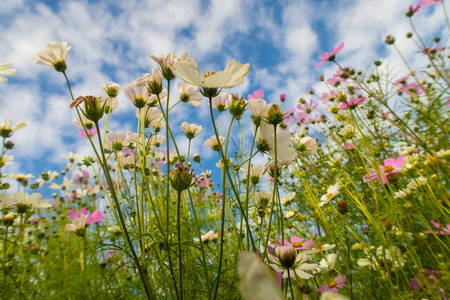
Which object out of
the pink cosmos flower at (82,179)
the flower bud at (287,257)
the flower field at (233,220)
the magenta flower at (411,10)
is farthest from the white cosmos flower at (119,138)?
the magenta flower at (411,10)

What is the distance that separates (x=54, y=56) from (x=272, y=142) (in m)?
A: 0.53

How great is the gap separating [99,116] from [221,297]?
18.5 inches

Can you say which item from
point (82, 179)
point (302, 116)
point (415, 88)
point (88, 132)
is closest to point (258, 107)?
point (88, 132)

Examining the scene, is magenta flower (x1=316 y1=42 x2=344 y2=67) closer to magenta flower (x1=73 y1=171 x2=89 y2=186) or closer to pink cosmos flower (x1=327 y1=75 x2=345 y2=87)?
pink cosmos flower (x1=327 y1=75 x2=345 y2=87)

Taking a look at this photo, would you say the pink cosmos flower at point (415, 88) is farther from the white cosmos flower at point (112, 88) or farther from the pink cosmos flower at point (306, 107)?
the white cosmos flower at point (112, 88)

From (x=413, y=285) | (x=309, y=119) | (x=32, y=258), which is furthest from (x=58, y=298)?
(x=309, y=119)

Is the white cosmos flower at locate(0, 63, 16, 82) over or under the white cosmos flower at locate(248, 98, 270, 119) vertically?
over

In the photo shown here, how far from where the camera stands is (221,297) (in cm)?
57

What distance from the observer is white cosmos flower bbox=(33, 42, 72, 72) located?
56 cm

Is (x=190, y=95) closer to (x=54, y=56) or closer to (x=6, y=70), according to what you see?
(x=54, y=56)

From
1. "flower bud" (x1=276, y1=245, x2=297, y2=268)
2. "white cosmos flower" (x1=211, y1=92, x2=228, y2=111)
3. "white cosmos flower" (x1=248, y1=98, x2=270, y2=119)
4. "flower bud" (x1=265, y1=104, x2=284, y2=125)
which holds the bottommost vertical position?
"flower bud" (x1=276, y1=245, x2=297, y2=268)

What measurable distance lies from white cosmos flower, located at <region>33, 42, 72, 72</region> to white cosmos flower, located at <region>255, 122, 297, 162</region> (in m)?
0.48

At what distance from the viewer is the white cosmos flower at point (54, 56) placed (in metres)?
0.56

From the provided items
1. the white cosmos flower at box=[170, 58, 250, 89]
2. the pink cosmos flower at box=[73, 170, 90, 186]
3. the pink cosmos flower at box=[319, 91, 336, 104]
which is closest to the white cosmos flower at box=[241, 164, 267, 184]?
the white cosmos flower at box=[170, 58, 250, 89]
